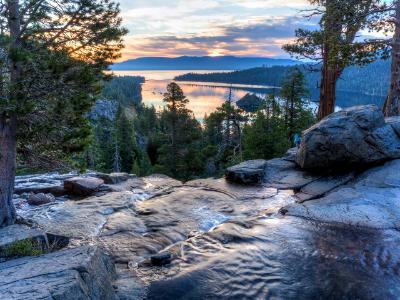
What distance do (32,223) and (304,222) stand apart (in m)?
8.83

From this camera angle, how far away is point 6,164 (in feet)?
32.8

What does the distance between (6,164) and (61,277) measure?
19.4 ft

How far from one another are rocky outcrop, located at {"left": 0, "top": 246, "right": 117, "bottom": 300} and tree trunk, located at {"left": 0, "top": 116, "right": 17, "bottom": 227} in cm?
388

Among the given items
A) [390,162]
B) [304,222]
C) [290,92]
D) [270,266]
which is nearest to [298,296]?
[270,266]

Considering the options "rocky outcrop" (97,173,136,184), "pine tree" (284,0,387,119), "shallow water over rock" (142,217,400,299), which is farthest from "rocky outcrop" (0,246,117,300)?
"pine tree" (284,0,387,119)

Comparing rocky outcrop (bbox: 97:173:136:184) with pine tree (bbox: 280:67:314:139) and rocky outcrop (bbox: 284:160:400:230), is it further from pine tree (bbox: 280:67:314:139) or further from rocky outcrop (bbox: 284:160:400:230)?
pine tree (bbox: 280:67:314:139)

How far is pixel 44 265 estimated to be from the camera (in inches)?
245

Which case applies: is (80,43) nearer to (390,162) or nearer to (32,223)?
(32,223)

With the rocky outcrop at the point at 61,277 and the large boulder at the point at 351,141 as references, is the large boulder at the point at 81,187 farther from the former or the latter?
the large boulder at the point at 351,141

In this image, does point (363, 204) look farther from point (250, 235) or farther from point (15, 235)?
point (15, 235)

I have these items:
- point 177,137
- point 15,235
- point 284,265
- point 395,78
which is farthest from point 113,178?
point 177,137

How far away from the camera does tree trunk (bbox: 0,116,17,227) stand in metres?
9.83

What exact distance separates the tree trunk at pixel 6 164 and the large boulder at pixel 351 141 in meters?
11.4

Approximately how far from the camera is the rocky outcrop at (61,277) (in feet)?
16.7
